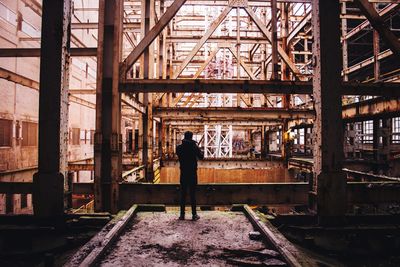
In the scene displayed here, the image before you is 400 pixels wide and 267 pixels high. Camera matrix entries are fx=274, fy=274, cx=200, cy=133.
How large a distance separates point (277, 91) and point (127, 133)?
26.9 meters

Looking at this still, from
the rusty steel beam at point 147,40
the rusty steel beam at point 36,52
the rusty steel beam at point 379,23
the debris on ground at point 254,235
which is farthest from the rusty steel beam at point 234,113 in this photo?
the debris on ground at point 254,235

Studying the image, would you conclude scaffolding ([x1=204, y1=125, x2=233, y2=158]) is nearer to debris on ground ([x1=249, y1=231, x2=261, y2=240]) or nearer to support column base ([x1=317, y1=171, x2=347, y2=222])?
support column base ([x1=317, y1=171, x2=347, y2=222])

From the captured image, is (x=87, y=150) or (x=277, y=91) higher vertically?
(x=277, y=91)

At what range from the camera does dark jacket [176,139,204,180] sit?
4.51 metres

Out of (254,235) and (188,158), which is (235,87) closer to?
(188,158)

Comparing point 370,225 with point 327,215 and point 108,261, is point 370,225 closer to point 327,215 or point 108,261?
point 327,215

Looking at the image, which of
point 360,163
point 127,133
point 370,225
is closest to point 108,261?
point 370,225

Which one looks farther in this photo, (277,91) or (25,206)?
(25,206)

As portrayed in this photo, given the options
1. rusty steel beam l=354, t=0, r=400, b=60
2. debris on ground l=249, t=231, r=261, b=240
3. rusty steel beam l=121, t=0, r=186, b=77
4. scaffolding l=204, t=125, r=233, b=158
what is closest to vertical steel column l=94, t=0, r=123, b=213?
rusty steel beam l=121, t=0, r=186, b=77

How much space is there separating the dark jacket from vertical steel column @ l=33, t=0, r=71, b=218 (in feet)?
5.73

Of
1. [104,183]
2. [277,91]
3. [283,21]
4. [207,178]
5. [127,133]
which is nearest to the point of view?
[104,183]

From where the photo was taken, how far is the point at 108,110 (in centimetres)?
496

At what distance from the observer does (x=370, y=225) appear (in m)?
3.74

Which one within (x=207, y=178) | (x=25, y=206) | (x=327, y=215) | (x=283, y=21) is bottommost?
(x=25, y=206)
